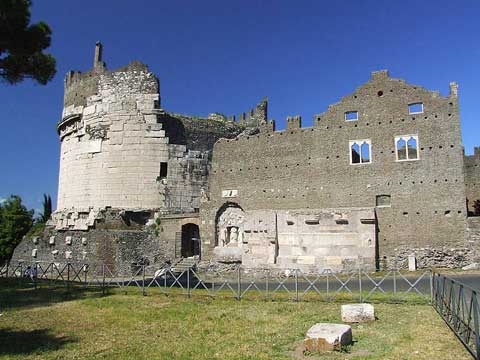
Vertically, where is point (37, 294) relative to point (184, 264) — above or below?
below

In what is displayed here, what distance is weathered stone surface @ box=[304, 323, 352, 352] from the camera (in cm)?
737

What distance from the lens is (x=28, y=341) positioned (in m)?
8.77

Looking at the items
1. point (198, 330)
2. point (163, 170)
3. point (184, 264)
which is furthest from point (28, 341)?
point (163, 170)

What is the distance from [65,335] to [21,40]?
1035cm

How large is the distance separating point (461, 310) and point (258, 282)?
1231cm

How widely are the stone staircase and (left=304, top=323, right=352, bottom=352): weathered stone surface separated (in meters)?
15.9

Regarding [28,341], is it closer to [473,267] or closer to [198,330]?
[198,330]

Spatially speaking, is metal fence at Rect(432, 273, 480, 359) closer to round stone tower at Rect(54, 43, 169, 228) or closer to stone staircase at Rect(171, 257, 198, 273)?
stone staircase at Rect(171, 257, 198, 273)

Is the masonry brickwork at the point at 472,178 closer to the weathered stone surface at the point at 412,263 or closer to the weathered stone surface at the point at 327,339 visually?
the weathered stone surface at the point at 412,263

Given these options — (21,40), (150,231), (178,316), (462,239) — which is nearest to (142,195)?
(150,231)

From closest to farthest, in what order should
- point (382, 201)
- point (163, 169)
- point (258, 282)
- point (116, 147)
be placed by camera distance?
point (258, 282), point (382, 201), point (163, 169), point (116, 147)

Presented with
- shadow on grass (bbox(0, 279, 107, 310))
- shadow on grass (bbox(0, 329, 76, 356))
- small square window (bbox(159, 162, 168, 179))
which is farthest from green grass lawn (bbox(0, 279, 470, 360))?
small square window (bbox(159, 162, 168, 179))

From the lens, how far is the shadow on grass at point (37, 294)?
13.6 m

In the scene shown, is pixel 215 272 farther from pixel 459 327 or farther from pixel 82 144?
pixel 459 327
